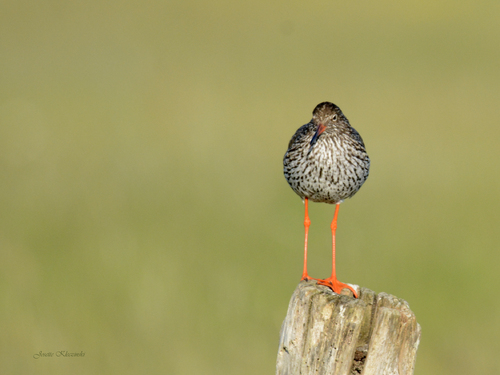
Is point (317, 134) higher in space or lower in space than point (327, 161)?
higher

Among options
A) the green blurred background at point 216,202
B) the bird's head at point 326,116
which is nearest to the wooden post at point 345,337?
the bird's head at point 326,116

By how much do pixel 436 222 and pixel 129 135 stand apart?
6.21m

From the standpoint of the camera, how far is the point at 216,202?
10.4m

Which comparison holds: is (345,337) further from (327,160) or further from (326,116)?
(326,116)

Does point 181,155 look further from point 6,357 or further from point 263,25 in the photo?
point 263,25

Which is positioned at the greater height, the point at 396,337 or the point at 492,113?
the point at 492,113

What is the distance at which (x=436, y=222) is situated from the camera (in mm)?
10578

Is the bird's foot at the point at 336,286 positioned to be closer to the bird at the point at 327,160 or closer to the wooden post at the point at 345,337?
the wooden post at the point at 345,337

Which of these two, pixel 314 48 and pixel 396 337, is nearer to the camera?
pixel 396 337

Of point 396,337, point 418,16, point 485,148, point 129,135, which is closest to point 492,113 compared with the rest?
point 485,148

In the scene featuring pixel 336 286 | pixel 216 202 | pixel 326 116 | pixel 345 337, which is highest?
pixel 326 116

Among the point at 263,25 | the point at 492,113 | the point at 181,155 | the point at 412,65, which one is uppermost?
the point at 263,25

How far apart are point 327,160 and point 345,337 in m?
2.75

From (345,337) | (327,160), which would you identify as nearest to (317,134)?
(327,160)
